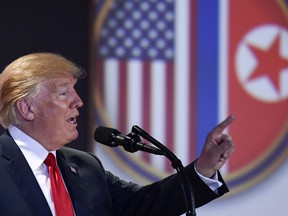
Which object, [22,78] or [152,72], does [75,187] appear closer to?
[22,78]

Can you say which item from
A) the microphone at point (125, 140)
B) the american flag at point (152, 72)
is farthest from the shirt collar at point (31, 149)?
the american flag at point (152, 72)

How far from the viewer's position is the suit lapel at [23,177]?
1914mm

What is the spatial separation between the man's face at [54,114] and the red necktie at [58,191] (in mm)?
45

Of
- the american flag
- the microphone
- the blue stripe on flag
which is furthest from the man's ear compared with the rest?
the blue stripe on flag

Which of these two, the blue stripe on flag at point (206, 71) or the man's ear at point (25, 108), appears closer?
the man's ear at point (25, 108)

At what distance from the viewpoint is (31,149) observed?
6.63 ft

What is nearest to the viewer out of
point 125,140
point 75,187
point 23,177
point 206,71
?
point 125,140

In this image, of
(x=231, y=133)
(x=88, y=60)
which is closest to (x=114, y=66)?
(x=88, y=60)

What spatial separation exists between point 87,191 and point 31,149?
0.21 metres

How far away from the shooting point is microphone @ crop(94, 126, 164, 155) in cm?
177

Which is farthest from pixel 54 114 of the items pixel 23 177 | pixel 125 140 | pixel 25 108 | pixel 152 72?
pixel 152 72

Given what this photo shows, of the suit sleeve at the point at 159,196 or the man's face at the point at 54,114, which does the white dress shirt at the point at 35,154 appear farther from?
the suit sleeve at the point at 159,196

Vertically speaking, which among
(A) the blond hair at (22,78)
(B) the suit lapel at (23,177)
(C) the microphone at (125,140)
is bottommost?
(B) the suit lapel at (23,177)

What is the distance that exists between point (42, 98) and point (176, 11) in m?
1.09
